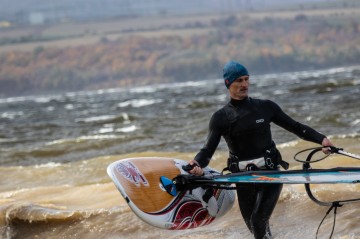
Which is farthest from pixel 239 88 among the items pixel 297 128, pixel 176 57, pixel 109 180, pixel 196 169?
pixel 176 57

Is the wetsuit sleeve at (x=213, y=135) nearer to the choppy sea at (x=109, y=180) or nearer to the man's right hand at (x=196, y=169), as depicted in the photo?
the man's right hand at (x=196, y=169)

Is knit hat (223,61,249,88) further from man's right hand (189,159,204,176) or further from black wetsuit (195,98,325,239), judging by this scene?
man's right hand (189,159,204,176)

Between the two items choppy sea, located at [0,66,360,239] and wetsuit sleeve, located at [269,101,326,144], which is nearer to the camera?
wetsuit sleeve, located at [269,101,326,144]

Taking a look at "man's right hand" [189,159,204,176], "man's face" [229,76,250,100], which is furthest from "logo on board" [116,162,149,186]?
"man's face" [229,76,250,100]

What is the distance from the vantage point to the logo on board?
278 inches

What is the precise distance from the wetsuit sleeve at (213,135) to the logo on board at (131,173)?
0.74 meters

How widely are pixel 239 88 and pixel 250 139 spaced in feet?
1.61

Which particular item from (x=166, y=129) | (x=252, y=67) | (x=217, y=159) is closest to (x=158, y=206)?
(x=217, y=159)

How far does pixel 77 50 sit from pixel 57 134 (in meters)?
162

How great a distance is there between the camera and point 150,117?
99.0ft

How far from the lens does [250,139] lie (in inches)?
259

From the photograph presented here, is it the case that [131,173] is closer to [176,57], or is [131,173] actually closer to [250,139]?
[250,139]

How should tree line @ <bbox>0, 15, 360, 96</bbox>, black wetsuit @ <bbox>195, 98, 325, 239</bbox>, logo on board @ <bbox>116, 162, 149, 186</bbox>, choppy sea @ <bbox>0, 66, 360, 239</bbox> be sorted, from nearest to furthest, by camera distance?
black wetsuit @ <bbox>195, 98, 325, 239</bbox>
logo on board @ <bbox>116, 162, 149, 186</bbox>
choppy sea @ <bbox>0, 66, 360, 239</bbox>
tree line @ <bbox>0, 15, 360, 96</bbox>

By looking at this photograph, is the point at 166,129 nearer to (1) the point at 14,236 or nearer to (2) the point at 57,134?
(2) the point at 57,134
